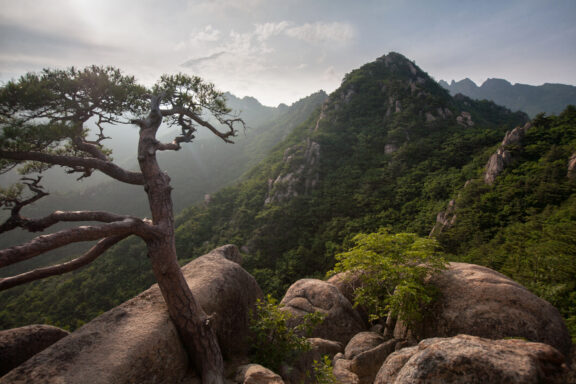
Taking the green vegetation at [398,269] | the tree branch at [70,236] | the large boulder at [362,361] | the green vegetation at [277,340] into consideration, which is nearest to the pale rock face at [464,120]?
the green vegetation at [398,269]

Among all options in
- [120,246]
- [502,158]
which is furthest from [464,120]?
[120,246]

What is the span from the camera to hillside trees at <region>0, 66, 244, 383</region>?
4164mm

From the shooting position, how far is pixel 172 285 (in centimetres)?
504

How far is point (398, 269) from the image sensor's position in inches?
244

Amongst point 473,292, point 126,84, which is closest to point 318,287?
point 473,292

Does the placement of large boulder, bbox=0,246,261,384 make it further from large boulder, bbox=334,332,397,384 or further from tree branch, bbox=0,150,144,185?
tree branch, bbox=0,150,144,185

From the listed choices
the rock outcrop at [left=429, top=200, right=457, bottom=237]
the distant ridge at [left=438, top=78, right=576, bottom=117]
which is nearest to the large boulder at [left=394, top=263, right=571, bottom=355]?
the rock outcrop at [left=429, top=200, right=457, bottom=237]

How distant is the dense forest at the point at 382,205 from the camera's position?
12.2 m

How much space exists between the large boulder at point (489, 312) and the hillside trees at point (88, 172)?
5778 mm

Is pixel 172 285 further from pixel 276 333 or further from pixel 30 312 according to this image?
pixel 30 312

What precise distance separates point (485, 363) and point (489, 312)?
362 centimetres

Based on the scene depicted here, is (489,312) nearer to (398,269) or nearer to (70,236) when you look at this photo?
(398,269)

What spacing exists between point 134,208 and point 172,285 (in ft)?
262

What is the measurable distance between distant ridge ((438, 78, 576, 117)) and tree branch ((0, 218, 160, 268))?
162061 mm
